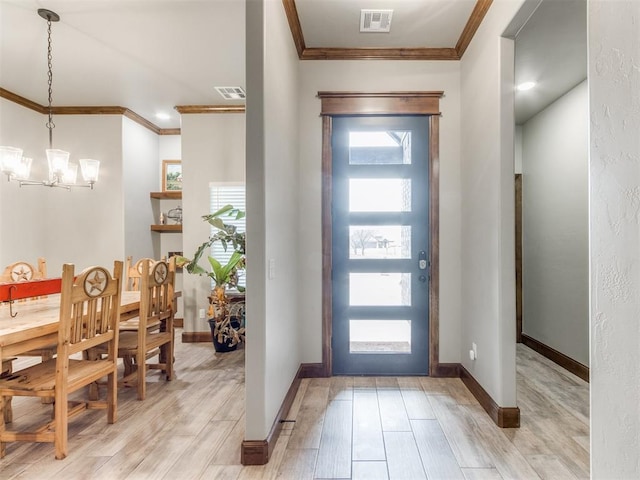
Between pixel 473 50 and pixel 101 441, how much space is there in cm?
393

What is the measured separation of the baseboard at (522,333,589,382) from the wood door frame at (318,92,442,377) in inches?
45.8

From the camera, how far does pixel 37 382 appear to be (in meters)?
2.07

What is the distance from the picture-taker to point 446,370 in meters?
3.17

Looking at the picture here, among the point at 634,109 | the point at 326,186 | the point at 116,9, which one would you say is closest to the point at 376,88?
the point at 326,186

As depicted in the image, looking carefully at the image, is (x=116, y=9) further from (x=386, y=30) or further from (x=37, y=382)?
(x=37, y=382)

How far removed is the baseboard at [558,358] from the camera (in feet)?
10.4

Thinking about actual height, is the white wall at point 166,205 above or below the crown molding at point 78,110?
below

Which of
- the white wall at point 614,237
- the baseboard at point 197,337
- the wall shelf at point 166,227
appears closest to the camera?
the white wall at point 614,237

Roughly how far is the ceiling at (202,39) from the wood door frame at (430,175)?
379 mm

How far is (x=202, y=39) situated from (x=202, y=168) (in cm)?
172

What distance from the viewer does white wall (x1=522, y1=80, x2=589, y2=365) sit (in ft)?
10.7

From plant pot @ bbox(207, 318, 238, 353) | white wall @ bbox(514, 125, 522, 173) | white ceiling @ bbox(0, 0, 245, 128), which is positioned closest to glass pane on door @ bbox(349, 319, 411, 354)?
plant pot @ bbox(207, 318, 238, 353)

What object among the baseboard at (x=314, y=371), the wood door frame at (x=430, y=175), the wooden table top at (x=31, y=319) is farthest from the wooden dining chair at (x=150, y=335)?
the wood door frame at (x=430, y=175)

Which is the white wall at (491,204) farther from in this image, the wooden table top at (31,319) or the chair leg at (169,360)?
the wooden table top at (31,319)
